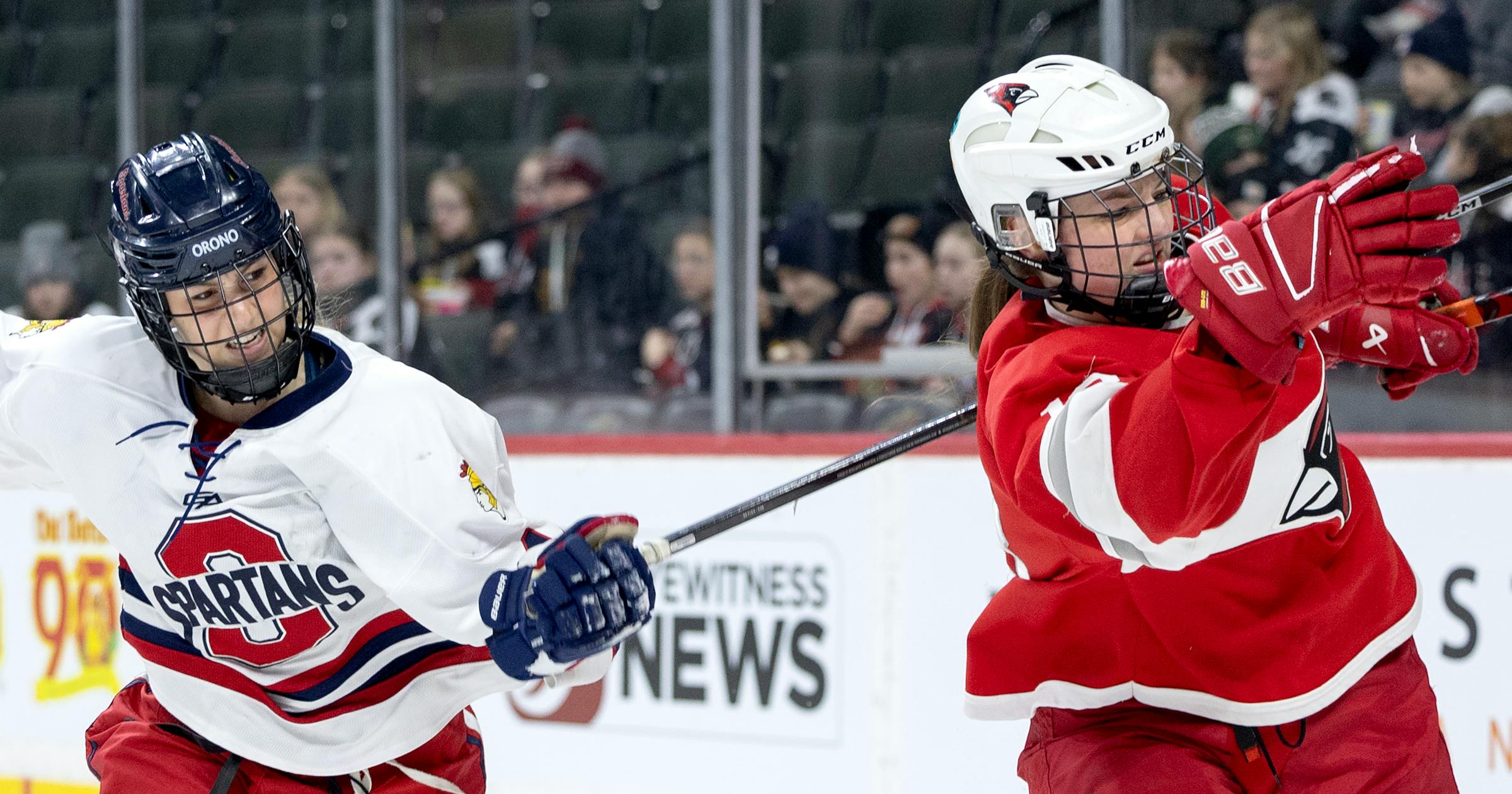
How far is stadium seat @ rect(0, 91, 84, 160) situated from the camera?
441cm

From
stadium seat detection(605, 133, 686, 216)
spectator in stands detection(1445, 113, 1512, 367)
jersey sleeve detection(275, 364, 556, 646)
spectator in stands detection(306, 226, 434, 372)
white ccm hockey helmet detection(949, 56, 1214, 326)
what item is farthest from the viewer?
spectator in stands detection(306, 226, 434, 372)

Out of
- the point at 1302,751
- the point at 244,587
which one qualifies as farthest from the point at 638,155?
the point at 1302,751

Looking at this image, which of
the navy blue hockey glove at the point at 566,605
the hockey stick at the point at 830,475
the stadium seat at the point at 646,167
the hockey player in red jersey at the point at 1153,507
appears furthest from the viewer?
the stadium seat at the point at 646,167

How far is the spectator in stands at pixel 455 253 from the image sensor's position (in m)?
3.91

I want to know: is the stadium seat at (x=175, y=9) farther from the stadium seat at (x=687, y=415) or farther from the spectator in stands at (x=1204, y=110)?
the spectator in stands at (x=1204, y=110)

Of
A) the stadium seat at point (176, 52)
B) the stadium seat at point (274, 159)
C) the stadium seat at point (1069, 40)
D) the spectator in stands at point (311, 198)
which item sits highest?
the stadium seat at point (1069, 40)

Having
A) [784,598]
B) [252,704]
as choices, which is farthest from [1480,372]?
[252,704]

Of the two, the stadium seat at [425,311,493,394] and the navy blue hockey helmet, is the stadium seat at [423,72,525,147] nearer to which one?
the stadium seat at [425,311,493,394]

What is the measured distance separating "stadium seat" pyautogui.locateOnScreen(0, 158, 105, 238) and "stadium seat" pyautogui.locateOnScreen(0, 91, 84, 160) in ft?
0.14

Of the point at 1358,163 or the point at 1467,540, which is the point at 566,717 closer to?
the point at 1467,540

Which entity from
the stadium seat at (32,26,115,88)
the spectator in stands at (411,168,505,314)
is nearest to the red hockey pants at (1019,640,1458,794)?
the spectator in stands at (411,168,505,314)

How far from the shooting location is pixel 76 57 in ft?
14.3

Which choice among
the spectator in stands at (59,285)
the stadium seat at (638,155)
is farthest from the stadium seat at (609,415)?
the spectator in stands at (59,285)

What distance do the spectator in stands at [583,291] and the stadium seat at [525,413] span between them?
5 cm
